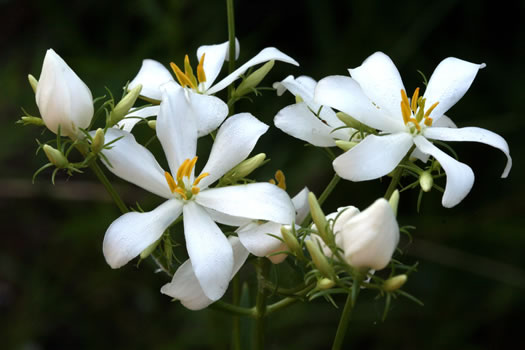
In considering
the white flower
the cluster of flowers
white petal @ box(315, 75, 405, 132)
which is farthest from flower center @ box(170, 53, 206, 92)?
the white flower

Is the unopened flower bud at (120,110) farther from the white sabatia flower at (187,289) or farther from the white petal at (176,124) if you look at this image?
the white sabatia flower at (187,289)

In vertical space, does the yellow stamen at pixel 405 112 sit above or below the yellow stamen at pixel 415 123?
above

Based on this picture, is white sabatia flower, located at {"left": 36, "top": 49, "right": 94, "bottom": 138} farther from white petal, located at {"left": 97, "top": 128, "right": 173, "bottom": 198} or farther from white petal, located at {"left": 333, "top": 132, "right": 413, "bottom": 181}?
white petal, located at {"left": 333, "top": 132, "right": 413, "bottom": 181}

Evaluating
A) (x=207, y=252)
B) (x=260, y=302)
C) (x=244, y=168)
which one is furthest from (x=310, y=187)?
(x=207, y=252)

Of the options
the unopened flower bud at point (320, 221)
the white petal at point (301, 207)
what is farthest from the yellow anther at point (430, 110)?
the unopened flower bud at point (320, 221)

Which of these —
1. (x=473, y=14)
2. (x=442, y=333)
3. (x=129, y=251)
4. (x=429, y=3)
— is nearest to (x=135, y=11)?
(x=429, y=3)

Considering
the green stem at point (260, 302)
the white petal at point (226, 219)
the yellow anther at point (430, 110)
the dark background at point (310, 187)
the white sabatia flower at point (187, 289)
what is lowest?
the dark background at point (310, 187)

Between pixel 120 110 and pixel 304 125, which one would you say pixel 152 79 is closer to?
pixel 120 110
